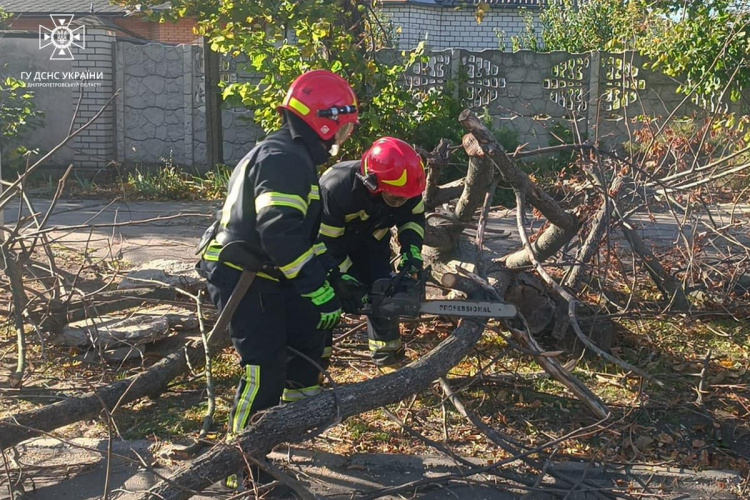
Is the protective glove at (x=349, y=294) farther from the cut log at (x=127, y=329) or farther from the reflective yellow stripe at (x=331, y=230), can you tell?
the cut log at (x=127, y=329)

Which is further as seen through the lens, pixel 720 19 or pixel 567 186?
pixel 720 19

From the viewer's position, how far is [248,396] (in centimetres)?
336

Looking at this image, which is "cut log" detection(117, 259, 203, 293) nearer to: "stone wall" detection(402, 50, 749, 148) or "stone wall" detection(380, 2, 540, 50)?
"stone wall" detection(402, 50, 749, 148)

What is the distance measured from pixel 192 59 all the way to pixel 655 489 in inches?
395

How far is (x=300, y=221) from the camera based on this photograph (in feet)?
10.4

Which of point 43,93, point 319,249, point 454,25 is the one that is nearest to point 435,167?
point 319,249

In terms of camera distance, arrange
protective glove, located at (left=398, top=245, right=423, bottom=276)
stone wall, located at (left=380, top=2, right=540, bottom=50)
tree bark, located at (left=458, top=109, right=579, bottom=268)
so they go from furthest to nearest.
Answer: stone wall, located at (left=380, top=2, right=540, bottom=50) → protective glove, located at (left=398, top=245, right=423, bottom=276) → tree bark, located at (left=458, top=109, right=579, bottom=268)

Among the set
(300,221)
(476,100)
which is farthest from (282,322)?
(476,100)

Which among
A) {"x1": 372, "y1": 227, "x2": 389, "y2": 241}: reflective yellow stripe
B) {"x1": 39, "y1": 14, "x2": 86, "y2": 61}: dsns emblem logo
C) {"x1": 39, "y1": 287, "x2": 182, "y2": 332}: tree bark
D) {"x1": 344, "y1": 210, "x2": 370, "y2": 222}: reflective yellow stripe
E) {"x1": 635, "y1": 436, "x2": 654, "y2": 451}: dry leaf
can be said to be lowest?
{"x1": 635, "y1": 436, "x2": 654, "y2": 451}: dry leaf

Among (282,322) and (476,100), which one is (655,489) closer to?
(282,322)

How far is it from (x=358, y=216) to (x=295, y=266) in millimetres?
1128

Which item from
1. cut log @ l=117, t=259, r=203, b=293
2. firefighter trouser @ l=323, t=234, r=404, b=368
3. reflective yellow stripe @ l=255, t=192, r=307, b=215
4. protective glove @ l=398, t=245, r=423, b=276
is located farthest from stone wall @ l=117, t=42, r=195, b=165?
reflective yellow stripe @ l=255, t=192, r=307, b=215

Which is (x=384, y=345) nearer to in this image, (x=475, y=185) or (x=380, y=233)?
(x=380, y=233)

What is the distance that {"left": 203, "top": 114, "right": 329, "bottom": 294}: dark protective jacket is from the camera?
3146 millimetres
